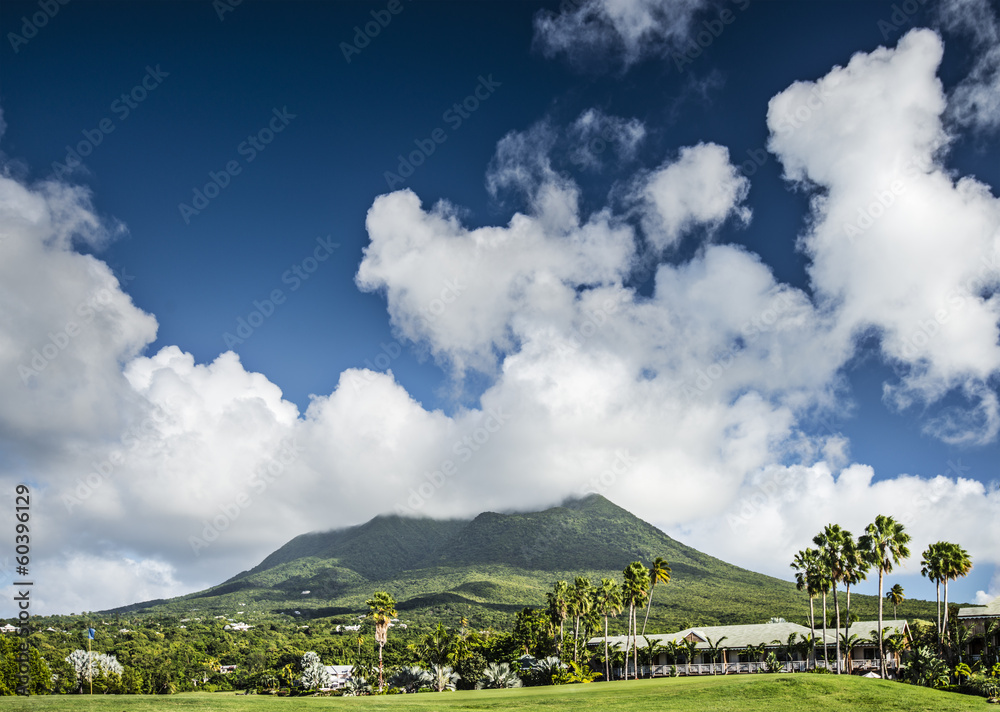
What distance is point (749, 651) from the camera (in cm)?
7156

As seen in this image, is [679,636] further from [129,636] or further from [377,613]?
[129,636]

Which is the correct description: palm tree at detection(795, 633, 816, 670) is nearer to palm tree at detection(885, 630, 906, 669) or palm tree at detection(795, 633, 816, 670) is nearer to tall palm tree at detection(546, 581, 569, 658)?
palm tree at detection(885, 630, 906, 669)

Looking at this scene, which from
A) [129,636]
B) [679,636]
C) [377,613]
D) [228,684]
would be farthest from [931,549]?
[129,636]

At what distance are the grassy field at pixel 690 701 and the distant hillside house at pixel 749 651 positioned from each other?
1084 inches

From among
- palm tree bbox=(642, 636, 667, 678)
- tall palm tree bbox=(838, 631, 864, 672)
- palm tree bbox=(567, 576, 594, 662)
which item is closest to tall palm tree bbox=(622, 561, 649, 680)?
palm tree bbox=(642, 636, 667, 678)

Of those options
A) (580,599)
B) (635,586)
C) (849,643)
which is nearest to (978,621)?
(849,643)

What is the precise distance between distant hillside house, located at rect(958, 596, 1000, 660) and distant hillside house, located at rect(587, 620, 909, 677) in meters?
5.56

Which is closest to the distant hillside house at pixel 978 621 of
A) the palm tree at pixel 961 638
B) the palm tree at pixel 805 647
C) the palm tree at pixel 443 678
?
the palm tree at pixel 961 638

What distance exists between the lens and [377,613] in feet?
233

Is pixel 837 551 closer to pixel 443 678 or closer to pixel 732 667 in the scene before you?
pixel 732 667

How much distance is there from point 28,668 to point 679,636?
212ft

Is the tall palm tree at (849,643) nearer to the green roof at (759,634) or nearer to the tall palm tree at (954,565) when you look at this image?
the green roof at (759,634)

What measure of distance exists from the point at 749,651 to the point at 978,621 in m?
21.7

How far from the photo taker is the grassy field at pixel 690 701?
30891 millimetres
